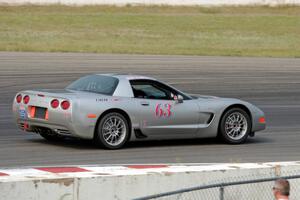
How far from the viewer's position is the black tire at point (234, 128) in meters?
15.1

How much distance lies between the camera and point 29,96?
46.6 feet

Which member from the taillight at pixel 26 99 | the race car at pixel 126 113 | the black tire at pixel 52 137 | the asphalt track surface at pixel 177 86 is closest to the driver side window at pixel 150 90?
the race car at pixel 126 113

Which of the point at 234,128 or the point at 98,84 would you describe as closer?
the point at 98,84

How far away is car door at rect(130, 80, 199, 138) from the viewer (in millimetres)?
14406

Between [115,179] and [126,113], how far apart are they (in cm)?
418

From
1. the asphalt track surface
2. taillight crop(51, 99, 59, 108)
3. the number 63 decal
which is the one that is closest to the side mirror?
the number 63 decal

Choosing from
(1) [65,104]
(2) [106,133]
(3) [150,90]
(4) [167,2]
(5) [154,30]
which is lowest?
(2) [106,133]

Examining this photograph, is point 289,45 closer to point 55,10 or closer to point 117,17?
point 117,17

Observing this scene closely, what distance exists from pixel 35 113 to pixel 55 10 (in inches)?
1563

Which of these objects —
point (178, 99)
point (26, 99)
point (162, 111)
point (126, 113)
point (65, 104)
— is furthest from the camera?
point (178, 99)

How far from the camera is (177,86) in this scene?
2550cm

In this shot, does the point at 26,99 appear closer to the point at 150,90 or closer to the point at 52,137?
the point at 52,137

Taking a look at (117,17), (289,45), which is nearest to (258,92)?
(289,45)

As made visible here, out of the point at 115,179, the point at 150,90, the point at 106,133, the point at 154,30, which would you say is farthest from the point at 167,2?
the point at 115,179
